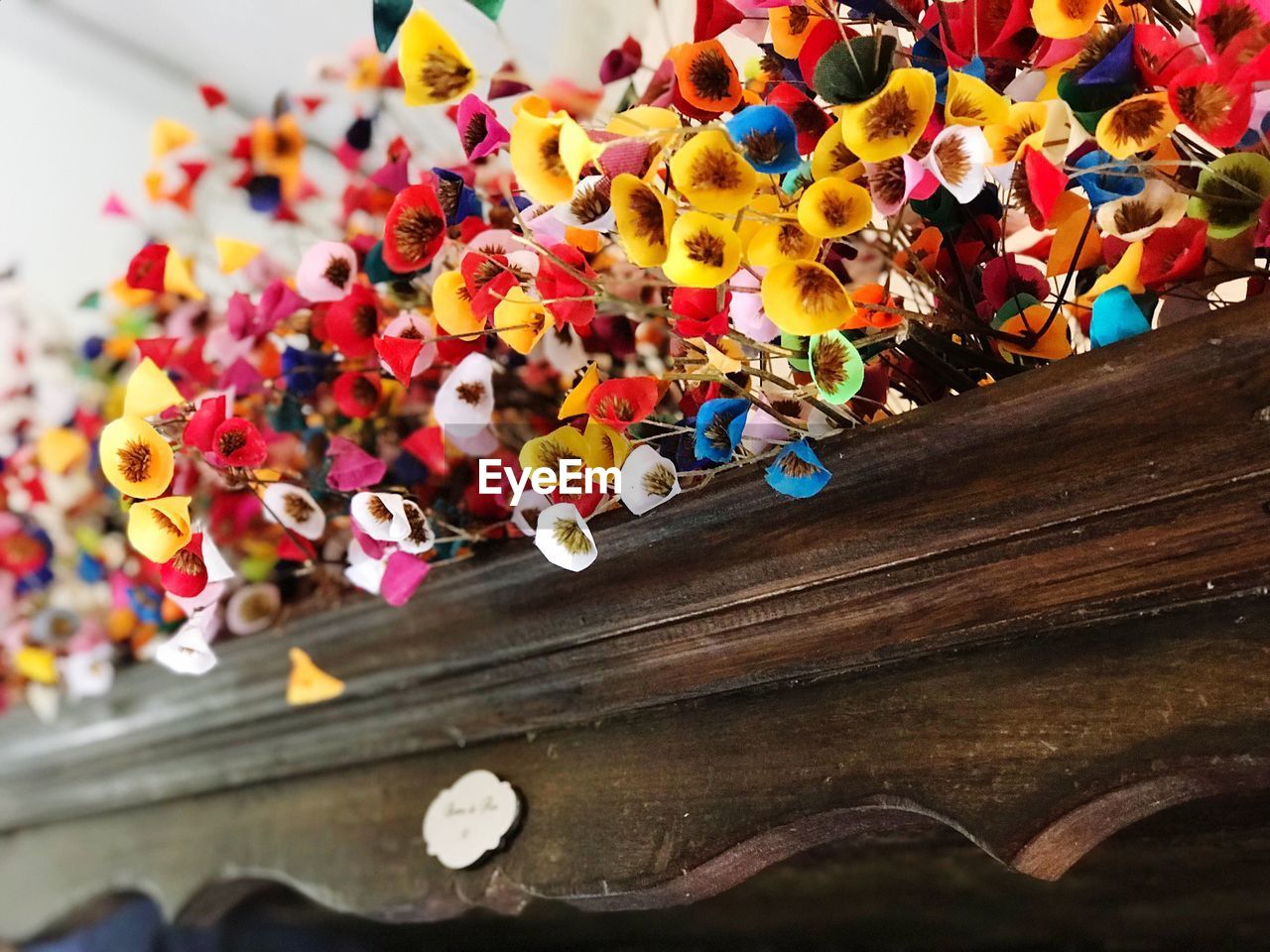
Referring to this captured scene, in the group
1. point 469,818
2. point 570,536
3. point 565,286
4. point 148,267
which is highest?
point 148,267

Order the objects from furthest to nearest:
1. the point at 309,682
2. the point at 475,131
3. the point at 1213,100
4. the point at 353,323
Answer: the point at 309,682, the point at 353,323, the point at 475,131, the point at 1213,100

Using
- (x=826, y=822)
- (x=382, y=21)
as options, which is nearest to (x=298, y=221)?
(x=382, y=21)

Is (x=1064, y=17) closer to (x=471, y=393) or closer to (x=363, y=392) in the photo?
(x=471, y=393)

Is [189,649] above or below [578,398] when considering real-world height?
below

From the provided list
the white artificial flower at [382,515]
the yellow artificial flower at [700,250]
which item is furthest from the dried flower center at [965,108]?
the white artificial flower at [382,515]

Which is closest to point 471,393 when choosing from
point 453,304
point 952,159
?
point 453,304

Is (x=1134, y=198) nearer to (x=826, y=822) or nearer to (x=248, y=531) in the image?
(x=826, y=822)

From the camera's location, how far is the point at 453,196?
0.48 m

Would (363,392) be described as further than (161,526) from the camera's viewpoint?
Yes

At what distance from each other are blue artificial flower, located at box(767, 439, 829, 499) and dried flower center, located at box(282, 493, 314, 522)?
298 millimetres

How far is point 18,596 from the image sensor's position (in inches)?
38.5

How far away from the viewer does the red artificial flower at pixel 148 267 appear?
639 millimetres

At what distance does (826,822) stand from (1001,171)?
33cm

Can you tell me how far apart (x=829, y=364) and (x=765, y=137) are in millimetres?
91
